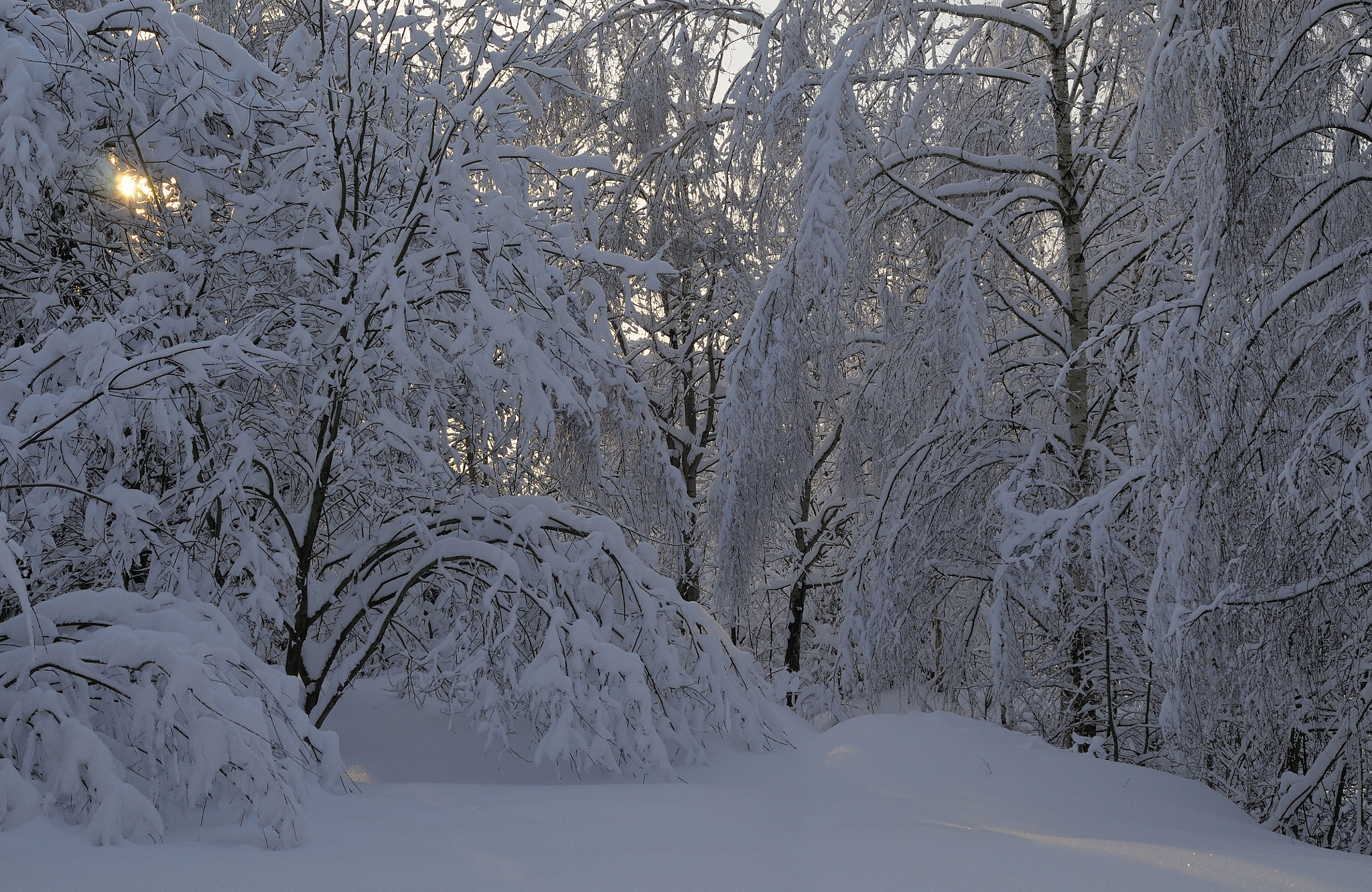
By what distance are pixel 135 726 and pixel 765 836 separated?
2.01 meters

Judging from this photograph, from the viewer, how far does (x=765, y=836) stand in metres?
3.34

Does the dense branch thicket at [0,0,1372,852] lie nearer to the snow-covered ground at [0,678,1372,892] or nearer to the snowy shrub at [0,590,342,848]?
the snowy shrub at [0,590,342,848]

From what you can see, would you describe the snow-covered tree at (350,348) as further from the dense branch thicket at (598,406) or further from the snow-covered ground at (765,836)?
the snow-covered ground at (765,836)

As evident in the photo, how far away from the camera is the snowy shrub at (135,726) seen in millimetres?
2506

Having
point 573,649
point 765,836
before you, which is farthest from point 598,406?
point 765,836

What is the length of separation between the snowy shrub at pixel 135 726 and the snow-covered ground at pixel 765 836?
0.12 metres

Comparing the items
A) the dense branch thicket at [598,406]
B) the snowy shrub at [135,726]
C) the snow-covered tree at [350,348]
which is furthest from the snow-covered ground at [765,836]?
the snow-covered tree at [350,348]

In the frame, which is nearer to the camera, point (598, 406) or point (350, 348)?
point (350, 348)

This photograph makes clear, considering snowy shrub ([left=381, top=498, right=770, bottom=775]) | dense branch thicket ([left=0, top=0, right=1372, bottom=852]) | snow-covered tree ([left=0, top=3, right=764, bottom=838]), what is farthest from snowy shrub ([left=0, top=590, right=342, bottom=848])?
snowy shrub ([left=381, top=498, right=770, bottom=775])

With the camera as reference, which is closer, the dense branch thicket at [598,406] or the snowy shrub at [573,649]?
the dense branch thicket at [598,406]

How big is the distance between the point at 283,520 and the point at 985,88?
6271 millimetres

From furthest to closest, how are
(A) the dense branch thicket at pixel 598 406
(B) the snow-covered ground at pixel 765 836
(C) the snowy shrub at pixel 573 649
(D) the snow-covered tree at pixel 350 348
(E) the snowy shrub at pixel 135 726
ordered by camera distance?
(C) the snowy shrub at pixel 573 649, (D) the snow-covered tree at pixel 350 348, (A) the dense branch thicket at pixel 598 406, (E) the snowy shrub at pixel 135 726, (B) the snow-covered ground at pixel 765 836

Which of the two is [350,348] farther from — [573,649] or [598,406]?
[573,649]

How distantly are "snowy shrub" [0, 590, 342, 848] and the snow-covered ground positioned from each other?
0.40 feet
